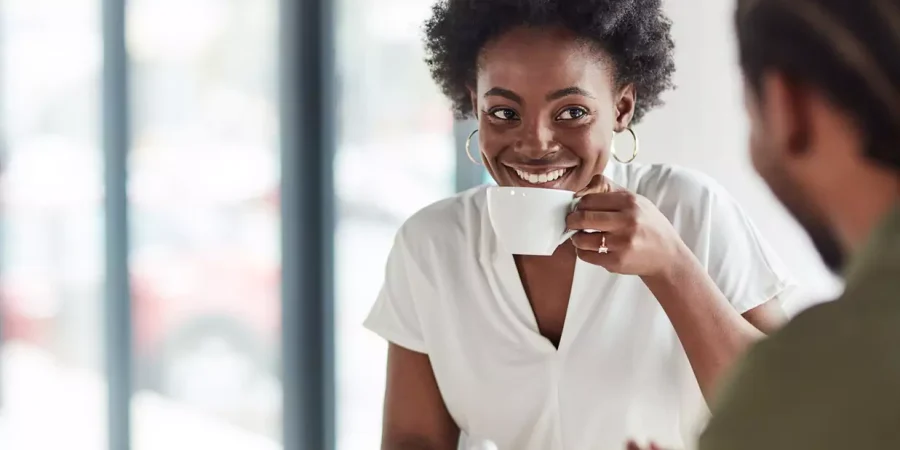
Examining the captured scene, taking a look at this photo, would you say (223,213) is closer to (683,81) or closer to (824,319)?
(683,81)

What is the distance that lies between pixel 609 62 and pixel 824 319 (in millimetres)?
729

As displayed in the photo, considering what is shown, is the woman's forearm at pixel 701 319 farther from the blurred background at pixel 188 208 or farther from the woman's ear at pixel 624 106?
the blurred background at pixel 188 208

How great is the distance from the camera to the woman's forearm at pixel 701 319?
0.77 m

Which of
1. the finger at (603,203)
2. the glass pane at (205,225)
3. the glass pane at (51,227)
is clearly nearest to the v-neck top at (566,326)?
the finger at (603,203)

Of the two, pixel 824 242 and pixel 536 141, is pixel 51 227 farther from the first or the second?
pixel 824 242

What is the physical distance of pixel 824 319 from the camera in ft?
0.96

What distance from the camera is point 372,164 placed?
2.17 m

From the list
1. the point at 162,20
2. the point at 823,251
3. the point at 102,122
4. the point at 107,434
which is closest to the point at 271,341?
the point at 107,434

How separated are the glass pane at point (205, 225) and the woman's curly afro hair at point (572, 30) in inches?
48.5

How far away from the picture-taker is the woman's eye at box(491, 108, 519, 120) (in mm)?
967

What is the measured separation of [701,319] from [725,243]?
226 millimetres

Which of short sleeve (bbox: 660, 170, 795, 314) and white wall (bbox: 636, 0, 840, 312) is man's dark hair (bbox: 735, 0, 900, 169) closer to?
short sleeve (bbox: 660, 170, 795, 314)

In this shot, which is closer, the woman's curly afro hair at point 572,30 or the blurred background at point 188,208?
the woman's curly afro hair at point 572,30

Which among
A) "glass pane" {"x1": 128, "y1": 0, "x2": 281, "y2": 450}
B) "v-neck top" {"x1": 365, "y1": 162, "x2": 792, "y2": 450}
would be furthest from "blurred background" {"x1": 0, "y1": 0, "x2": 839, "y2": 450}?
"v-neck top" {"x1": 365, "y1": 162, "x2": 792, "y2": 450}
